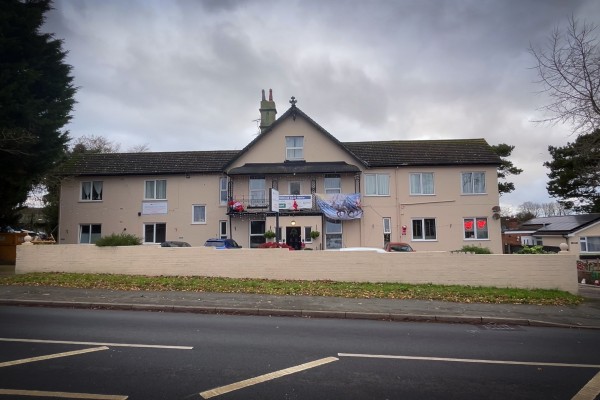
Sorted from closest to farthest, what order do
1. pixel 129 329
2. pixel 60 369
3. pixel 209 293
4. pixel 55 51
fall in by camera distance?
pixel 60 369 < pixel 129 329 < pixel 209 293 < pixel 55 51

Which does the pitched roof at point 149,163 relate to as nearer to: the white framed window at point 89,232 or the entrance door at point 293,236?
the white framed window at point 89,232

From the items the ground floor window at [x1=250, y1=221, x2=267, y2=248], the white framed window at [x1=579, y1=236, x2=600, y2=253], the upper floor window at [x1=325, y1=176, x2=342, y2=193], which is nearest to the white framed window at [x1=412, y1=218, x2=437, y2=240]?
the upper floor window at [x1=325, y1=176, x2=342, y2=193]

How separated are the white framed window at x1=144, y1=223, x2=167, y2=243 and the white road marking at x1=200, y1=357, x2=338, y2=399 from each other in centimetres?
2382

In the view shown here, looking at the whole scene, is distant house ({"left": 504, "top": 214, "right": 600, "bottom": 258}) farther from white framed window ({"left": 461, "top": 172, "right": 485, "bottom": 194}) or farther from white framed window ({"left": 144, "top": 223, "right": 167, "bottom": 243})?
white framed window ({"left": 144, "top": 223, "right": 167, "bottom": 243})

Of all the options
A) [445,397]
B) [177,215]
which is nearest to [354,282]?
[445,397]

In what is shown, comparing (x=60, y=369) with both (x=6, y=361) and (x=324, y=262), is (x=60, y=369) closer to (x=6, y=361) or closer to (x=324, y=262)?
(x=6, y=361)

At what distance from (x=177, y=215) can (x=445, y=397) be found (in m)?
25.2

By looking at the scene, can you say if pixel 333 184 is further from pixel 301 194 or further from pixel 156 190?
pixel 156 190

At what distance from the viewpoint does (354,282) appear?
48.8ft

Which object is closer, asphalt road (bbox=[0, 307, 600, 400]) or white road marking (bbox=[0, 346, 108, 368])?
asphalt road (bbox=[0, 307, 600, 400])

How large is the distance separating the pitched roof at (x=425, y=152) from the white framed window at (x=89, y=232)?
62.4 ft

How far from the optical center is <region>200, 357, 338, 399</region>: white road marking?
15.2ft

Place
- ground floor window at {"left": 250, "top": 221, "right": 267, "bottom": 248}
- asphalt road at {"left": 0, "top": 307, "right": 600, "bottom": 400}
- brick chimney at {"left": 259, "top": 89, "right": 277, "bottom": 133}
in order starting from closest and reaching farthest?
asphalt road at {"left": 0, "top": 307, "right": 600, "bottom": 400} → ground floor window at {"left": 250, "top": 221, "right": 267, "bottom": 248} → brick chimney at {"left": 259, "top": 89, "right": 277, "bottom": 133}

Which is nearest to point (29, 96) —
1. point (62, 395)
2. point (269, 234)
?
point (269, 234)
